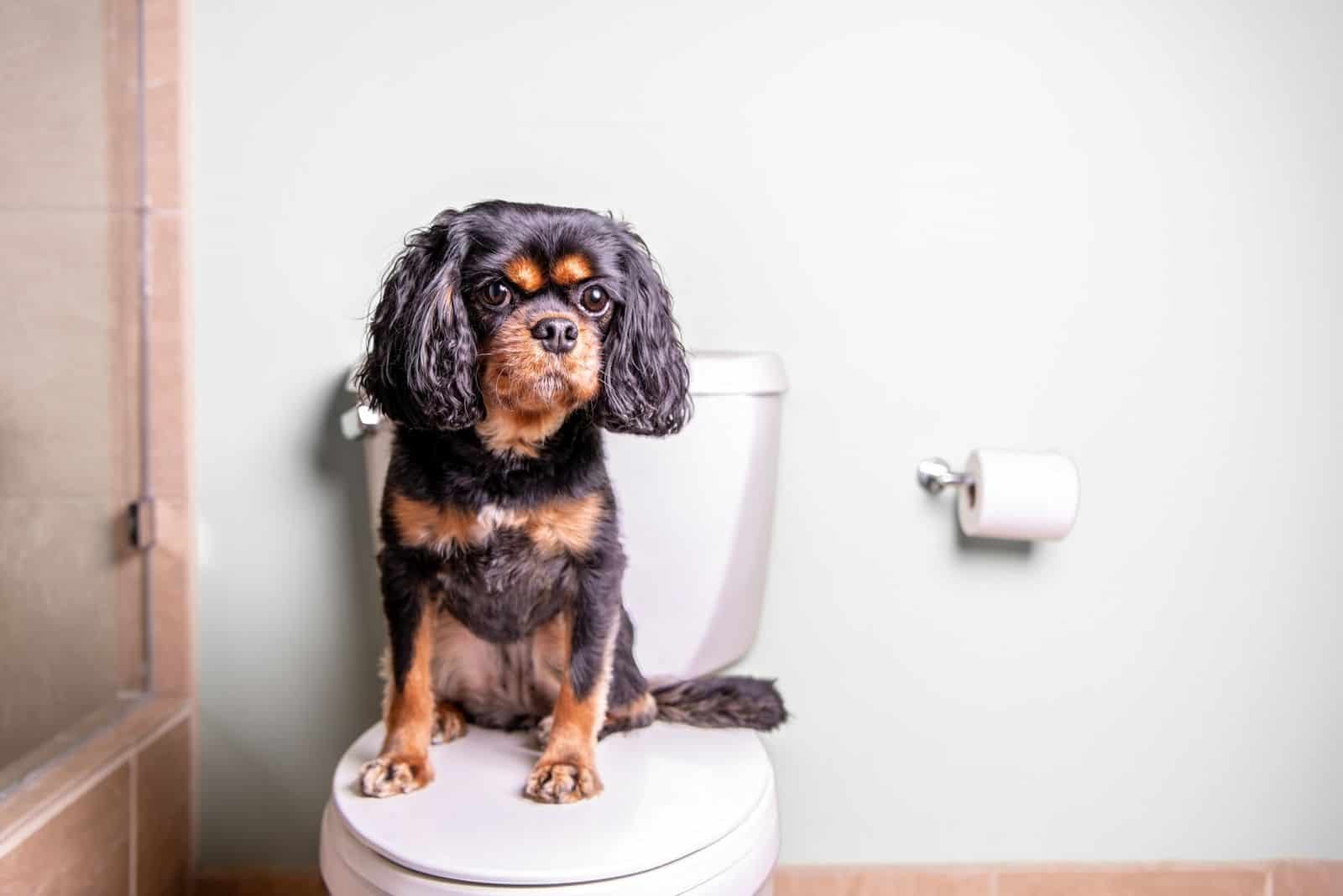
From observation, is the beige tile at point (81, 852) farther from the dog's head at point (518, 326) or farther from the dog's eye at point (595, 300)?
the dog's eye at point (595, 300)

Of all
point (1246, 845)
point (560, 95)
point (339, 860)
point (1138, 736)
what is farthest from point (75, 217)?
point (1246, 845)

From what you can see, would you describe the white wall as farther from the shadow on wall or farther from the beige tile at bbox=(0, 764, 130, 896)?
the beige tile at bbox=(0, 764, 130, 896)

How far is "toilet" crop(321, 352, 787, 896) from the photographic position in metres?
0.83

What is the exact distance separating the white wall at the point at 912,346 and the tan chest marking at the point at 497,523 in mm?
392

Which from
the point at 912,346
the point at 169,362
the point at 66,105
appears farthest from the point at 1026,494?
the point at 66,105

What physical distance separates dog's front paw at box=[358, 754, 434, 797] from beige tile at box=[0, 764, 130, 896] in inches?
15.3

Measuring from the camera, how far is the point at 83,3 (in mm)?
1226

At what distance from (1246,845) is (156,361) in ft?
5.72

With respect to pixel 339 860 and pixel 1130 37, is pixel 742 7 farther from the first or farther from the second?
pixel 339 860

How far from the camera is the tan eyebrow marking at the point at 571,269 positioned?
3.13ft

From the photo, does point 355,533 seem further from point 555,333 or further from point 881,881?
point 881,881

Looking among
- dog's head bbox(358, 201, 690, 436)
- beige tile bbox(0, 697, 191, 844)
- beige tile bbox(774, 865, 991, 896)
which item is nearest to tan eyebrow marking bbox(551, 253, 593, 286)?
dog's head bbox(358, 201, 690, 436)

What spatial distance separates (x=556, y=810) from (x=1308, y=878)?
1.25m

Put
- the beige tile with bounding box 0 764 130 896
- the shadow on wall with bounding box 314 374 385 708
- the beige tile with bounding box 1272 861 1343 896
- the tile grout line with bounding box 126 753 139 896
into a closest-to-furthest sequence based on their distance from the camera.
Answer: the beige tile with bounding box 0 764 130 896
the tile grout line with bounding box 126 753 139 896
the shadow on wall with bounding box 314 374 385 708
the beige tile with bounding box 1272 861 1343 896
